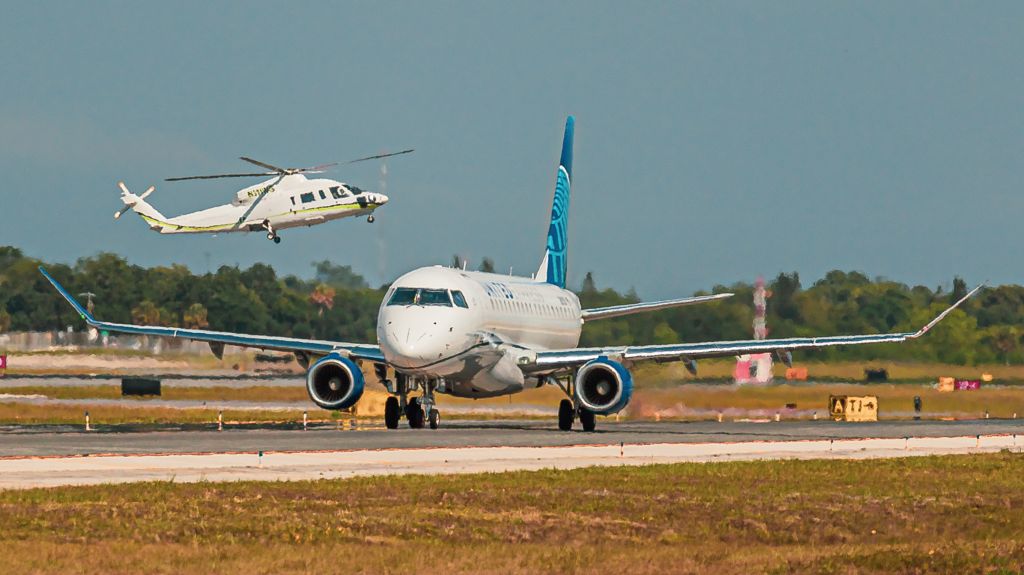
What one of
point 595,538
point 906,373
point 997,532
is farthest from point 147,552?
point 906,373

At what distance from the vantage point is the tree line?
76125 millimetres

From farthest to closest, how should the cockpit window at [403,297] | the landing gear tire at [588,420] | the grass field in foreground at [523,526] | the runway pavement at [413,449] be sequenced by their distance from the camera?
the landing gear tire at [588,420] < the cockpit window at [403,297] < the runway pavement at [413,449] < the grass field in foreground at [523,526]

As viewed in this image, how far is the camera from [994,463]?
3741cm

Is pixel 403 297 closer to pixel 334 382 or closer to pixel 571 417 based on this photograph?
pixel 334 382

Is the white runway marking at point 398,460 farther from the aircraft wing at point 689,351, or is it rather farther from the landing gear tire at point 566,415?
the landing gear tire at point 566,415

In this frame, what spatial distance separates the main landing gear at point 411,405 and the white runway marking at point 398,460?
9.45 m

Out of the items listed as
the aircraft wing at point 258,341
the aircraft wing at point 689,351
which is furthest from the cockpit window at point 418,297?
the aircraft wing at point 689,351

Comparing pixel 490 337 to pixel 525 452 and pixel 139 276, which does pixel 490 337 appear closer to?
pixel 525 452

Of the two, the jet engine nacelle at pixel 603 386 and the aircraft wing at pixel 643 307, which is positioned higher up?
the aircraft wing at pixel 643 307

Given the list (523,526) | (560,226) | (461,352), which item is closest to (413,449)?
(461,352)

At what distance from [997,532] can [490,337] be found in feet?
86.3

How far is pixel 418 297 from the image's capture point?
4891cm

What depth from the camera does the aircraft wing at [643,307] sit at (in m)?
58.2

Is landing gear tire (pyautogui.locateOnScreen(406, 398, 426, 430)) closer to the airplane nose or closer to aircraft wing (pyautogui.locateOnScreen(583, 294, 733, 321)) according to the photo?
the airplane nose
